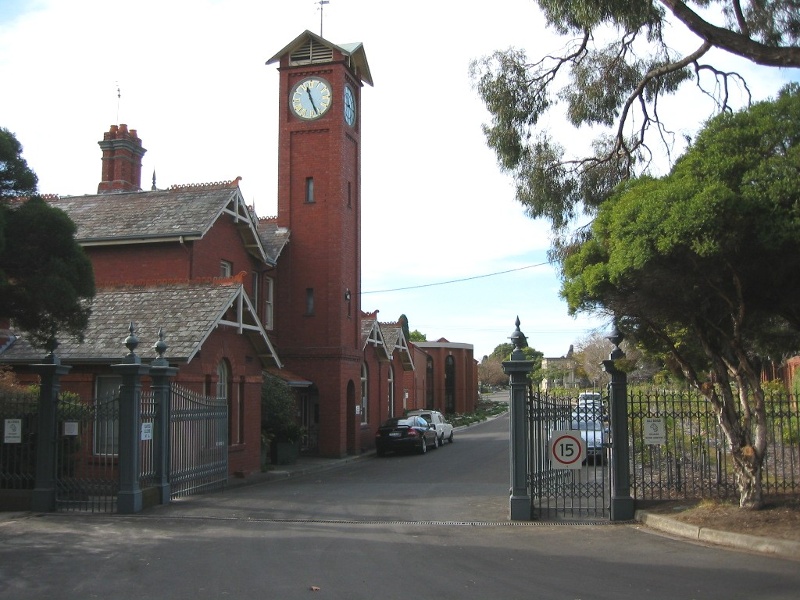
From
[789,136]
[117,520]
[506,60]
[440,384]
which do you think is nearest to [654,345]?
[789,136]

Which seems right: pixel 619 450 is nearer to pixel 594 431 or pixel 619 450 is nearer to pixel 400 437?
pixel 594 431

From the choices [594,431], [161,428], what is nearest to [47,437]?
[161,428]

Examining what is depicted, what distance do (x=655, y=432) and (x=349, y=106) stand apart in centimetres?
2214

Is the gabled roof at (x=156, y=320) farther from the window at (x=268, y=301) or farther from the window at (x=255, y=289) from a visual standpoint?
the window at (x=268, y=301)

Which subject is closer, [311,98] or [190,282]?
[190,282]

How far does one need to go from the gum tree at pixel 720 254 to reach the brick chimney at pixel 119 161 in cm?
2169

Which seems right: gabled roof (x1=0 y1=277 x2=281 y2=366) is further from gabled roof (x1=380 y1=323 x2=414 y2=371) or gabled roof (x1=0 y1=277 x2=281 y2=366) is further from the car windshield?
gabled roof (x1=380 y1=323 x2=414 y2=371)

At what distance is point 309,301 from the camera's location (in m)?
31.3

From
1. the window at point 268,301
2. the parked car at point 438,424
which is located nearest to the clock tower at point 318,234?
the window at point 268,301

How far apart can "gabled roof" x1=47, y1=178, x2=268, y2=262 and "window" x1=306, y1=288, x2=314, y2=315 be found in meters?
3.23

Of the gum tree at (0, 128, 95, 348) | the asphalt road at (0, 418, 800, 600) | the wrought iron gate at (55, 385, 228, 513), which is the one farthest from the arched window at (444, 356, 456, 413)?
the gum tree at (0, 128, 95, 348)

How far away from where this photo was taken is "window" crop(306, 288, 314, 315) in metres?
31.2

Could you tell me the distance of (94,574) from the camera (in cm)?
960

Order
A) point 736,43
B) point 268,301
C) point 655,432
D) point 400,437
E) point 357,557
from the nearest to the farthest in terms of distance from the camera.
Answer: point 357,557, point 736,43, point 655,432, point 268,301, point 400,437
